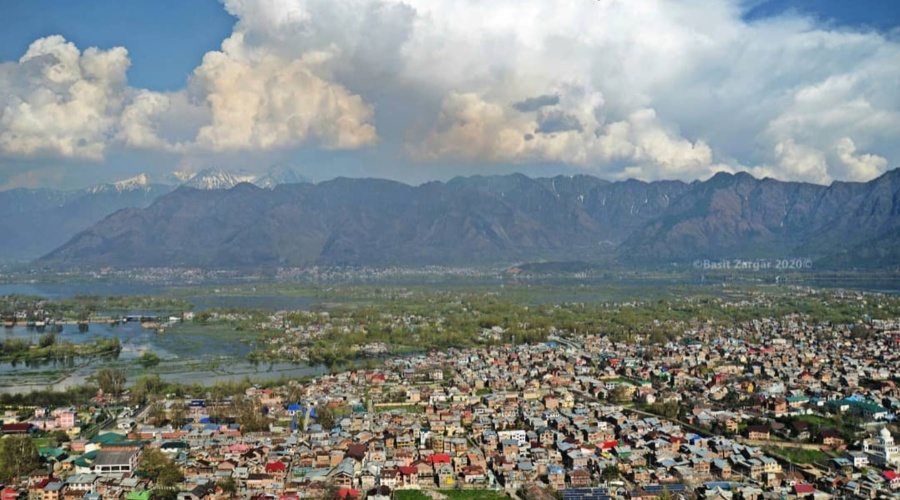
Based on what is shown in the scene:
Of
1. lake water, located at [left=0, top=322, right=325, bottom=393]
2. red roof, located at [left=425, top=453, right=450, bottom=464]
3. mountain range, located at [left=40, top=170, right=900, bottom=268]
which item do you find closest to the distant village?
red roof, located at [left=425, top=453, right=450, bottom=464]

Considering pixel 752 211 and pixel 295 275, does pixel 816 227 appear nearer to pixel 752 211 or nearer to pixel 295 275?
pixel 752 211

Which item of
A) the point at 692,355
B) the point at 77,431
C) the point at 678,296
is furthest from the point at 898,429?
the point at 678,296

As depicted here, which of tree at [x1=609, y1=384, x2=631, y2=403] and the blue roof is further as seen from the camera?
tree at [x1=609, y1=384, x2=631, y2=403]

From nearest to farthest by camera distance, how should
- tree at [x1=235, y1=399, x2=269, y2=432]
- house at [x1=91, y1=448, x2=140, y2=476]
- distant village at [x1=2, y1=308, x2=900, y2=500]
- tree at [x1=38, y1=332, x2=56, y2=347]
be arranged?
distant village at [x1=2, y1=308, x2=900, y2=500], house at [x1=91, y1=448, x2=140, y2=476], tree at [x1=235, y1=399, x2=269, y2=432], tree at [x1=38, y1=332, x2=56, y2=347]

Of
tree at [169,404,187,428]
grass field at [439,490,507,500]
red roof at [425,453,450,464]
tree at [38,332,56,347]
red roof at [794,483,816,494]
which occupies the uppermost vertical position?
tree at [38,332,56,347]

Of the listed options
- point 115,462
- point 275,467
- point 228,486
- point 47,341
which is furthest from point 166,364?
point 228,486

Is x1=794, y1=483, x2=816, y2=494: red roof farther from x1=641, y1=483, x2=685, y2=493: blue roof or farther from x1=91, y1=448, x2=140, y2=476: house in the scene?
x1=91, y1=448, x2=140, y2=476: house

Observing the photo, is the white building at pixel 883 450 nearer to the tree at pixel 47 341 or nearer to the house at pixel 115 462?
the house at pixel 115 462
